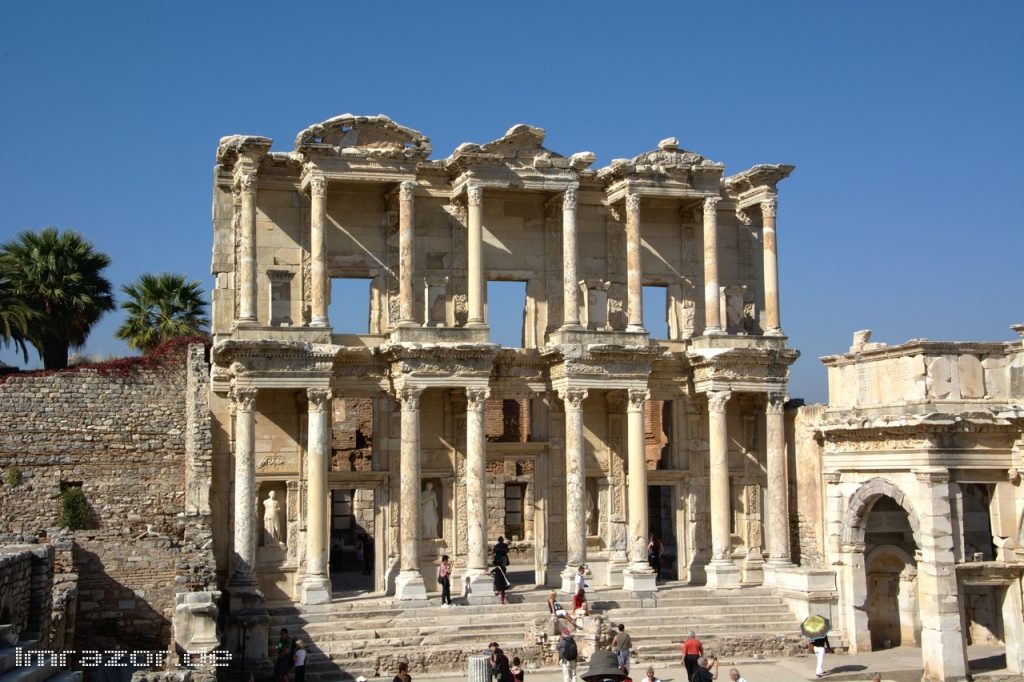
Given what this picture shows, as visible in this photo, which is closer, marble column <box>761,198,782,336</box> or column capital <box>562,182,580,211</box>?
column capital <box>562,182,580,211</box>

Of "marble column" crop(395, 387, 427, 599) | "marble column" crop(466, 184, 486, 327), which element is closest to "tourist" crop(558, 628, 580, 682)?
"marble column" crop(395, 387, 427, 599)

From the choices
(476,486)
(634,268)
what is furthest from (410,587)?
(634,268)

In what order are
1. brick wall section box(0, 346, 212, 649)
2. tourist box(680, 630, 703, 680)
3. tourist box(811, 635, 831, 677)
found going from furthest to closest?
brick wall section box(0, 346, 212, 649) < tourist box(811, 635, 831, 677) < tourist box(680, 630, 703, 680)

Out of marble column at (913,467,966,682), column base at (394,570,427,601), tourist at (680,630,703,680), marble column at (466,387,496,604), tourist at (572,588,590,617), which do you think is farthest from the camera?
marble column at (466,387,496,604)

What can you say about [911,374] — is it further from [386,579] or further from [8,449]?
[8,449]

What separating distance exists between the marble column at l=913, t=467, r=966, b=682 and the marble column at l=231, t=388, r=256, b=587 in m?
13.2

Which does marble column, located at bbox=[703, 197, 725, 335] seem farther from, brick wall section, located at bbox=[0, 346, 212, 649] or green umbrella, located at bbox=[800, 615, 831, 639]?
brick wall section, located at bbox=[0, 346, 212, 649]

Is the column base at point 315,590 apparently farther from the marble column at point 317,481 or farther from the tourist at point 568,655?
the tourist at point 568,655

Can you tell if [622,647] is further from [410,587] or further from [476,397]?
[476,397]

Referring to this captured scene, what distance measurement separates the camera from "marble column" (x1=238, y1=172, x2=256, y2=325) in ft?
88.0

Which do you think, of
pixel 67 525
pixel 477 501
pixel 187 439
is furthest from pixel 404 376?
pixel 67 525

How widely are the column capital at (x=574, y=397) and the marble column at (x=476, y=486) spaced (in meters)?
1.80

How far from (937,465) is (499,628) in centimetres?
910

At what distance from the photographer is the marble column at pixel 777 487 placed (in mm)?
29234
